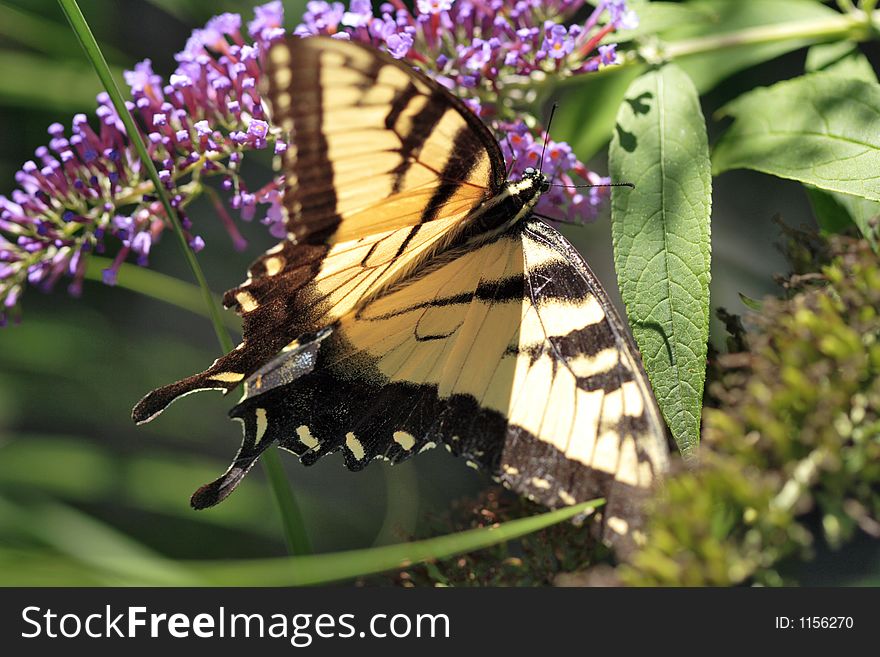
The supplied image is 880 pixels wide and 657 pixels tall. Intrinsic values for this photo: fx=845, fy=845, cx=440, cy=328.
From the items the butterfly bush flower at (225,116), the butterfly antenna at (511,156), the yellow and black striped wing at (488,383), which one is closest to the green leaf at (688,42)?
the butterfly bush flower at (225,116)

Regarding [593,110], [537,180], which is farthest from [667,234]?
[593,110]

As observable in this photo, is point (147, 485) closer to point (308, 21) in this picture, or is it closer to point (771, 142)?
point (308, 21)

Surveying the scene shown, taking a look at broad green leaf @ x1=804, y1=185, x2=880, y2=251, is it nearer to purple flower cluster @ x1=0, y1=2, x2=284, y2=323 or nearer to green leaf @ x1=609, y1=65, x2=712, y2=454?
green leaf @ x1=609, y1=65, x2=712, y2=454

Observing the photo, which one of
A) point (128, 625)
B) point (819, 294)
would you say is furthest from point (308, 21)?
point (128, 625)

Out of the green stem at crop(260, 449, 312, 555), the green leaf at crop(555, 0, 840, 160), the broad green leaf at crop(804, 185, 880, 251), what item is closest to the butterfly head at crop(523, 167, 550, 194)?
the green leaf at crop(555, 0, 840, 160)

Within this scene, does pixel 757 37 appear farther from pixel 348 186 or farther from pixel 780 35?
pixel 348 186

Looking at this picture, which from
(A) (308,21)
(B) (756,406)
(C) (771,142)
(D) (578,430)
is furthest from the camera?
(A) (308,21)

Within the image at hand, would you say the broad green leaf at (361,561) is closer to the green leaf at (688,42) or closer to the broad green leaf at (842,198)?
the broad green leaf at (842,198)
